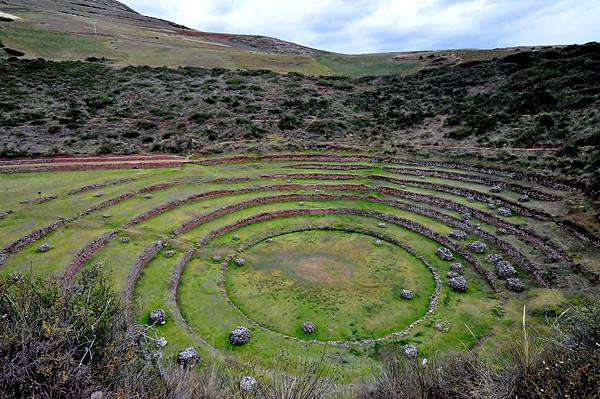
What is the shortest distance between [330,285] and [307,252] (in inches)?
151

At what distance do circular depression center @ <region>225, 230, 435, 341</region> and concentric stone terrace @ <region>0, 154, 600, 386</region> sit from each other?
86 mm

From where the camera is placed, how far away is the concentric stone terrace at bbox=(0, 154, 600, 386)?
16750 mm

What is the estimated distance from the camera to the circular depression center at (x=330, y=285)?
57.9 feet

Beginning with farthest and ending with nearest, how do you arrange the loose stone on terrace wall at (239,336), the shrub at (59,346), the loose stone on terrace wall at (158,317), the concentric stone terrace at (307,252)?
the concentric stone terrace at (307,252)
the loose stone on terrace wall at (158,317)
the loose stone on terrace wall at (239,336)
the shrub at (59,346)

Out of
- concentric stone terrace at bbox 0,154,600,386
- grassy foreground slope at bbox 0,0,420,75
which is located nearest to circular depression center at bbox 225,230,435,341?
concentric stone terrace at bbox 0,154,600,386

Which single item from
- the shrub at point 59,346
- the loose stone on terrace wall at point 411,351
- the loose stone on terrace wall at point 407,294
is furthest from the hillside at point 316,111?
A: the shrub at point 59,346

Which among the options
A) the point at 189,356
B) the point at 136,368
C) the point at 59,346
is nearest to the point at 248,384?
the point at 136,368

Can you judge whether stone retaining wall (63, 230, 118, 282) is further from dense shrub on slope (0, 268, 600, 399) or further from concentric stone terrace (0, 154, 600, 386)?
dense shrub on slope (0, 268, 600, 399)

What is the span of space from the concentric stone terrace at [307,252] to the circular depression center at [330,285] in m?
0.09

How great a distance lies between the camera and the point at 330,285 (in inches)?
808

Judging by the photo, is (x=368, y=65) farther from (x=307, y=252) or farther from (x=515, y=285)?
(x=515, y=285)

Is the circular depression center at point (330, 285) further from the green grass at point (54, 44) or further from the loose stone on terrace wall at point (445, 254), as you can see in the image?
the green grass at point (54, 44)

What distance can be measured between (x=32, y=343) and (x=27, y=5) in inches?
5188

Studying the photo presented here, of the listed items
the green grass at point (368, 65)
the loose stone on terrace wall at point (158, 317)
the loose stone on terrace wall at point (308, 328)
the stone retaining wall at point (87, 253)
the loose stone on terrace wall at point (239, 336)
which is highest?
the green grass at point (368, 65)
